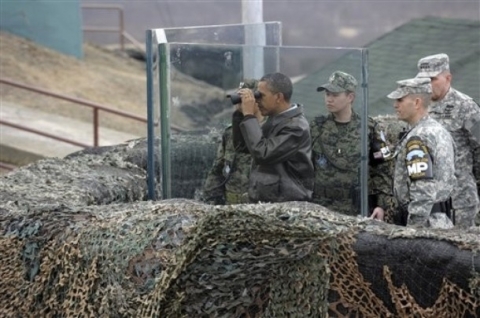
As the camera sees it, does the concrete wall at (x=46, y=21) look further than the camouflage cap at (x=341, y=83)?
Yes

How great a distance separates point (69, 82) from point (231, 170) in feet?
37.2

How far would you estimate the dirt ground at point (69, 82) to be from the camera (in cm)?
1656

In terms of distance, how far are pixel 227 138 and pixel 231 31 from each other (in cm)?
101

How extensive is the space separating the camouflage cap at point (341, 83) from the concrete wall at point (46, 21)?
1204 centimetres

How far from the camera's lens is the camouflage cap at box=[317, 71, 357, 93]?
21.2ft

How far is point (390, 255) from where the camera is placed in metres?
4.57

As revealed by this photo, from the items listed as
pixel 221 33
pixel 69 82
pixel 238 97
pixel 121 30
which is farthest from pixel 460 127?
pixel 121 30

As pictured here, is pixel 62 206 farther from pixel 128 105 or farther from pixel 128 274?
pixel 128 105

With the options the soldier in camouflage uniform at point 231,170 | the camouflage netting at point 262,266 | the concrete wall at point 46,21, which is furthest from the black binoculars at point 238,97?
the concrete wall at point 46,21

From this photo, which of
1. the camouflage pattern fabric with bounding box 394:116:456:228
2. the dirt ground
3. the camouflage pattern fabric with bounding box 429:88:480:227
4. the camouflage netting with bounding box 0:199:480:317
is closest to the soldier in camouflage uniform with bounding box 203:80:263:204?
the camouflage pattern fabric with bounding box 394:116:456:228

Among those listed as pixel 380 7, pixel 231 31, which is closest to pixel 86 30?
pixel 380 7

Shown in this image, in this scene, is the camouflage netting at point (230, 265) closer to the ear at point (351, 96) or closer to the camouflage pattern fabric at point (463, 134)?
the ear at point (351, 96)

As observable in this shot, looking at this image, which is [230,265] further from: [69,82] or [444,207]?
[69,82]

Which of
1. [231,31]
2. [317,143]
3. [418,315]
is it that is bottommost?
[418,315]
